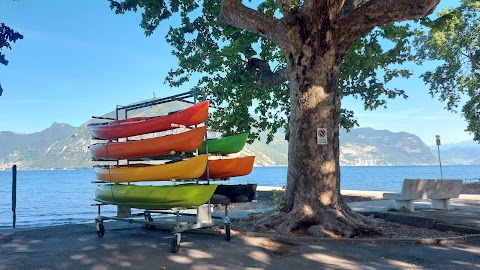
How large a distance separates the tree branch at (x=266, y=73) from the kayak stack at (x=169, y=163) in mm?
3377

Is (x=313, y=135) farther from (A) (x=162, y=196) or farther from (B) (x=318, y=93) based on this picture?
(A) (x=162, y=196)

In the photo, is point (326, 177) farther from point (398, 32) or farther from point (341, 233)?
point (398, 32)

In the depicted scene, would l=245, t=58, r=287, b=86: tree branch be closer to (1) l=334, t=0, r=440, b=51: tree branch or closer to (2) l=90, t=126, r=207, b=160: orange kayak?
(1) l=334, t=0, r=440, b=51: tree branch

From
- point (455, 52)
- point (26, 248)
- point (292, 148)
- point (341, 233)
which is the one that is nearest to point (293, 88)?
point (292, 148)

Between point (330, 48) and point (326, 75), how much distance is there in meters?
0.66

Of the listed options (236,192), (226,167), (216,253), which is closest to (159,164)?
(226,167)

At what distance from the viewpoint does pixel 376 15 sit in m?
9.17

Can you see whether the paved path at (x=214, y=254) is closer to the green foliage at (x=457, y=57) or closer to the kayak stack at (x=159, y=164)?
the kayak stack at (x=159, y=164)

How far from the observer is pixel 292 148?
9.55m

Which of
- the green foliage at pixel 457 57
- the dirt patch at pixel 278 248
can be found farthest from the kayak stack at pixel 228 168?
the green foliage at pixel 457 57

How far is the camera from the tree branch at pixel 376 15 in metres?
8.94

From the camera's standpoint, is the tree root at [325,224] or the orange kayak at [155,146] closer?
the orange kayak at [155,146]

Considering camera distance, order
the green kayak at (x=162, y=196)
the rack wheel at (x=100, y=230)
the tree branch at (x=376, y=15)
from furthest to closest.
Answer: the tree branch at (x=376, y=15)
the rack wheel at (x=100, y=230)
the green kayak at (x=162, y=196)

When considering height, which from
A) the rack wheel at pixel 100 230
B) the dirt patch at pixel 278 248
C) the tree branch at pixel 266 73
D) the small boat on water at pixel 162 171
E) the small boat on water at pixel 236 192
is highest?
the tree branch at pixel 266 73
